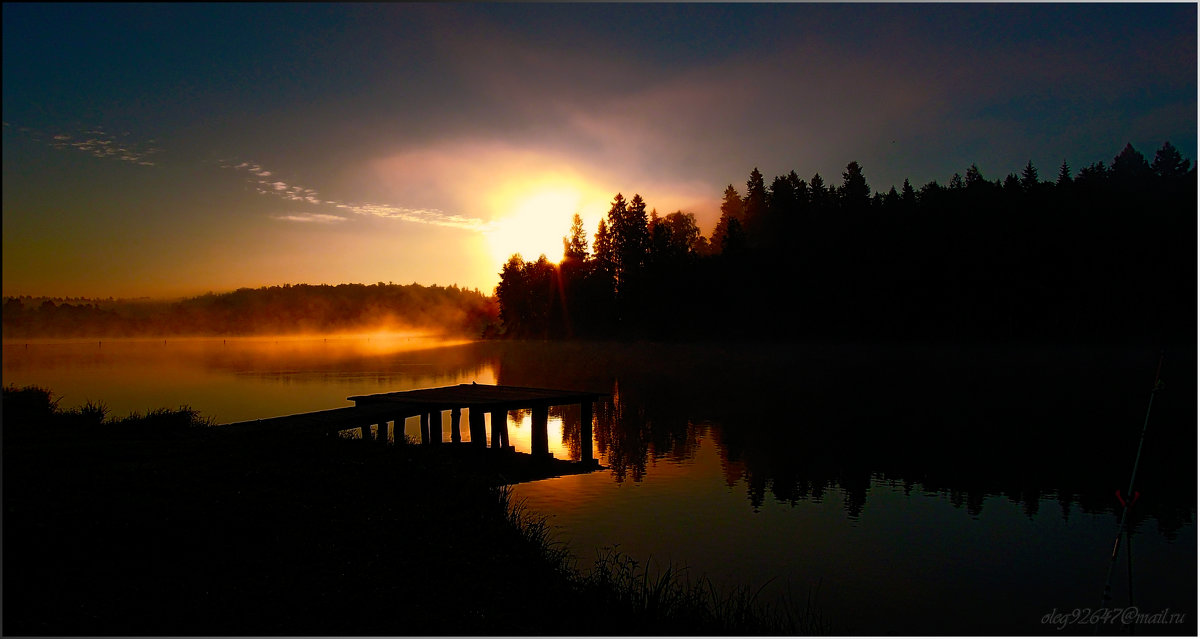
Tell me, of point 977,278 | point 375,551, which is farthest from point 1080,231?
point 375,551

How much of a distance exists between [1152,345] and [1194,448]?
201 ft

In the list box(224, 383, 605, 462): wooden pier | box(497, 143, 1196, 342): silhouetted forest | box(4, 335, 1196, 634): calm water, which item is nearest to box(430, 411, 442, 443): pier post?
box(224, 383, 605, 462): wooden pier

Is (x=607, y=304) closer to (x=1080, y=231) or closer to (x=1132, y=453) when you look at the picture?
(x=1080, y=231)

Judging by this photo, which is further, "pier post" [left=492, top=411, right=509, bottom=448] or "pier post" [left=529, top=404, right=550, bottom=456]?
"pier post" [left=529, top=404, right=550, bottom=456]

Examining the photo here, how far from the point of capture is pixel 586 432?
23.7 meters

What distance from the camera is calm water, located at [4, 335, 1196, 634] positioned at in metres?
11.8

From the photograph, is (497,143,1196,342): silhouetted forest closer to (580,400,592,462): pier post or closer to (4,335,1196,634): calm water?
(4,335,1196,634): calm water

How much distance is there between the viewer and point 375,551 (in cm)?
989

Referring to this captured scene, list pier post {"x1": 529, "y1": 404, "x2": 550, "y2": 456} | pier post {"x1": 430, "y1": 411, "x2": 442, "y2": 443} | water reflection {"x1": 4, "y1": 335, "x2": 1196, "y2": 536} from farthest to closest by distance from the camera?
pier post {"x1": 529, "y1": 404, "x2": 550, "y2": 456}, pier post {"x1": 430, "y1": 411, "x2": 442, "y2": 443}, water reflection {"x1": 4, "y1": 335, "x2": 1196, "y2": 536}

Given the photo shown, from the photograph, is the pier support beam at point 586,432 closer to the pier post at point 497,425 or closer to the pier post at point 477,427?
the pier post at point 497,425

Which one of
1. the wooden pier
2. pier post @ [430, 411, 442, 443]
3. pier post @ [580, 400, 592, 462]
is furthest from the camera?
pier post @ [580, 400, 592, 462]

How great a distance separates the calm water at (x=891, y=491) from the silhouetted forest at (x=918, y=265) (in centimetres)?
4100

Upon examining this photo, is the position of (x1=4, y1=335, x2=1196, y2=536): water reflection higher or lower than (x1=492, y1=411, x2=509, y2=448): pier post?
lower

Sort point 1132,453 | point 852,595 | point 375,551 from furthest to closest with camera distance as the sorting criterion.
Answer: point 1132,453 < point 852,595 < point 375,551
